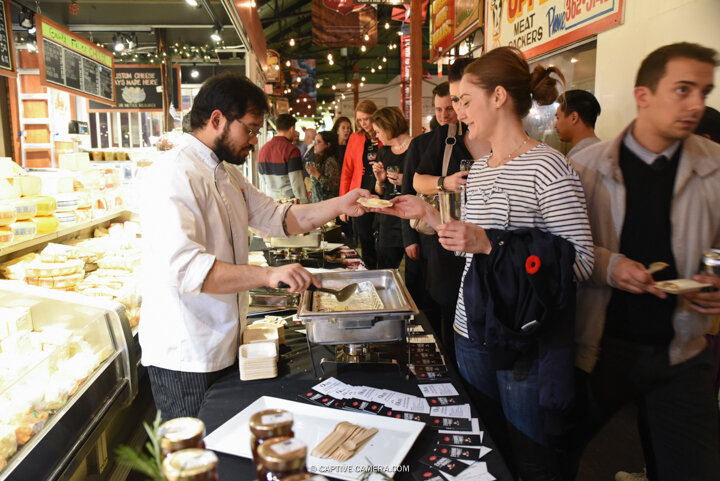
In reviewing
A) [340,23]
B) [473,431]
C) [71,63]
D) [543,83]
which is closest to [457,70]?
[543,83]

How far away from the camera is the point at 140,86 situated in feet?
31.5

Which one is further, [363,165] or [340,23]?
[340,23]

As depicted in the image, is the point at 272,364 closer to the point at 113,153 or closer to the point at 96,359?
the point at 96,359

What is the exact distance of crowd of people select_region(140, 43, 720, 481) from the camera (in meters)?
1.67

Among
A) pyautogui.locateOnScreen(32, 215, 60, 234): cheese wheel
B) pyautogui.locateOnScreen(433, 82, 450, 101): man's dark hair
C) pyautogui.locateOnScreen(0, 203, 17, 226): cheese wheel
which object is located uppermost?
A: pyautogui.locateOnScreen(433, 82, 450, 101): man's dark hair

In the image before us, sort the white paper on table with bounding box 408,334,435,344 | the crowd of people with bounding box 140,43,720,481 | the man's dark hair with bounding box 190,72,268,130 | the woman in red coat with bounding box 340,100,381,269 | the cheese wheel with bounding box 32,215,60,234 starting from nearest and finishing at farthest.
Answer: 1. the crowd of people with bounding box 140,43,720,481
2. the man's dark hair with bounding box 190,72,268,130
3. the white paper on table with bounding box 408,334,435,344
4. the cheese wheel with bounding box 32,215,60,234
5. the woman in red coat with bounding box 340,100,381,269

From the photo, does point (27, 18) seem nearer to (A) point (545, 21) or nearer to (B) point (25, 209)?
(B) point (25, 209)

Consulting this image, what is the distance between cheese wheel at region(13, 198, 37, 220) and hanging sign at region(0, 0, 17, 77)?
2.56 meters

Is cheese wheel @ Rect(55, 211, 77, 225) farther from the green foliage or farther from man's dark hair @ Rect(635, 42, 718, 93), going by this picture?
man's dark hair @ Rect(635, 42, 718, 93)

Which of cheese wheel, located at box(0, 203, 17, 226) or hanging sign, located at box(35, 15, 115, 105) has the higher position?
hanging sign, located at box(35, 15, 115, 105)

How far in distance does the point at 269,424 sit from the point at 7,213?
2403 millimetres

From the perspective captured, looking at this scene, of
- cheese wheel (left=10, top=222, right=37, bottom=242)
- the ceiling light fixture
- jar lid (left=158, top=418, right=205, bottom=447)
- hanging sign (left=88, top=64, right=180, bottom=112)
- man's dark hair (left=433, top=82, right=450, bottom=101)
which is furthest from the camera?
hanging sign (left=88, top=64, right=180, bottom=112)

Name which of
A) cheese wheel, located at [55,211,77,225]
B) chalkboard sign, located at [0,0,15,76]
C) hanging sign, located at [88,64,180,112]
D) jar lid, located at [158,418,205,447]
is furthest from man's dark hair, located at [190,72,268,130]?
hanging sign, located at [88,64,180,112]

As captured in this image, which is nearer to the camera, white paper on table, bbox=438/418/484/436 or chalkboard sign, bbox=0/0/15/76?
white paper on table, bbox=438/418/484/436
